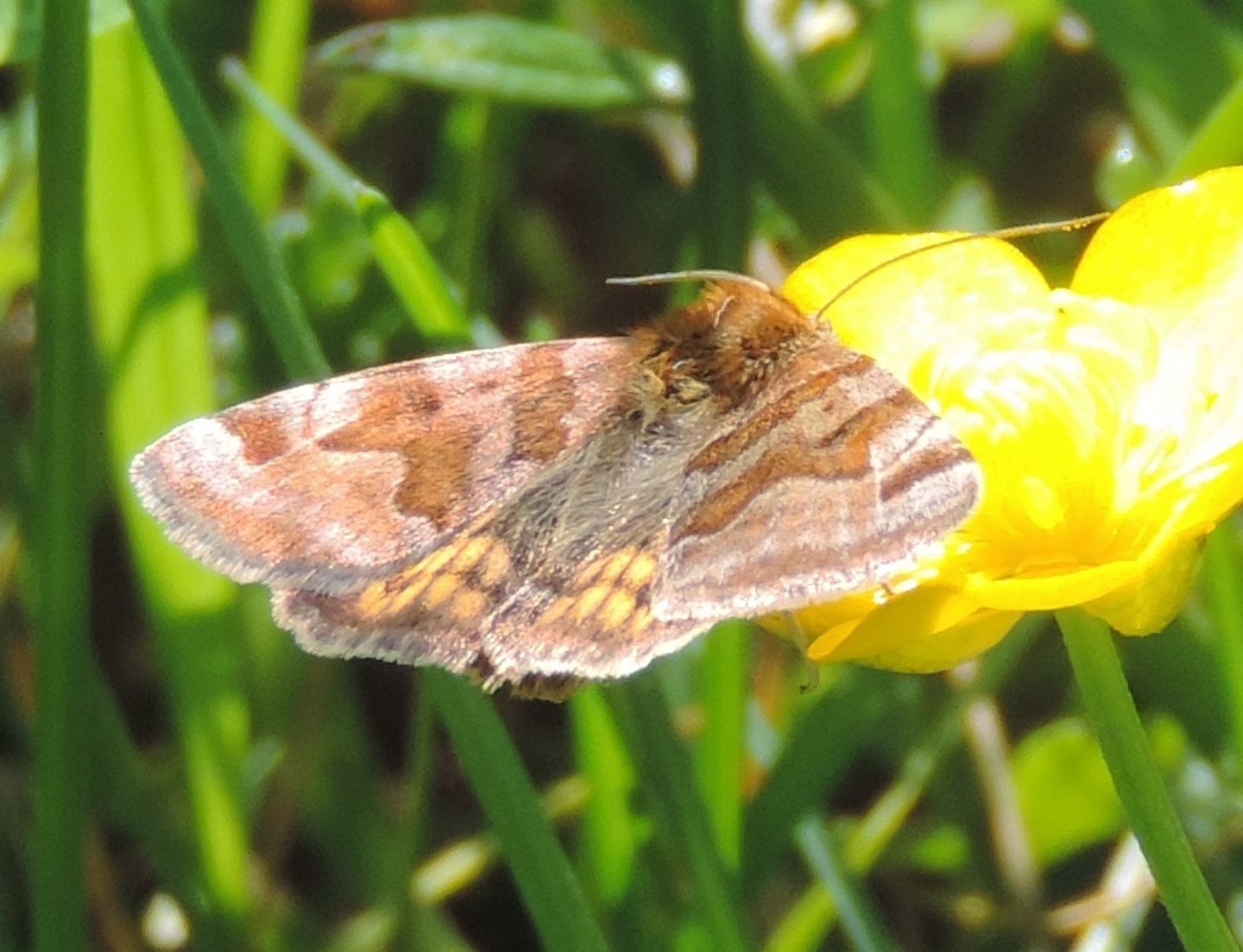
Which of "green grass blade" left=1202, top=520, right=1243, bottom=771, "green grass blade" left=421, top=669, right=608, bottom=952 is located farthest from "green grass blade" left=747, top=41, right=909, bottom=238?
"green grass blade" left=421, top=669, right=608, bottom=952

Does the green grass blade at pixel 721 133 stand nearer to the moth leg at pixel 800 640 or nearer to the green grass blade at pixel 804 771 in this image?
the green grass blade at pixel 804 771

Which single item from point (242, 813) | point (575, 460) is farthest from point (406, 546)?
point (242, 813)

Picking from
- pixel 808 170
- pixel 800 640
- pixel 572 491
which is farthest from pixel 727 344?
pixel 808 170

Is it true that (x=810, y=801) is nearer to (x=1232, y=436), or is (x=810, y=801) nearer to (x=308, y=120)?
(x=1232, y=436)

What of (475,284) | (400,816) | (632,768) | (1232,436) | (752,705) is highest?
(1232,436)

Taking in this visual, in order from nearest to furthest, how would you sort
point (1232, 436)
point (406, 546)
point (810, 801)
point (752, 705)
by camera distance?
1. point (1232, 436)
2. point (406, 546)
3. point (810, 801)
4. point (752, 705)

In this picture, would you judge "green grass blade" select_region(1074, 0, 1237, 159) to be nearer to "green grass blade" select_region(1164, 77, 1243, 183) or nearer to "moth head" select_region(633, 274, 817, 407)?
"green grass blade" select_region(1164, 77, 1243, 183)

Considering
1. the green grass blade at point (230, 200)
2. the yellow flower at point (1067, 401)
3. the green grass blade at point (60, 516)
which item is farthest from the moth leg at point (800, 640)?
the green grass blade at point (60, 516)
